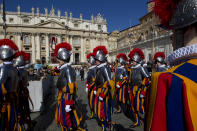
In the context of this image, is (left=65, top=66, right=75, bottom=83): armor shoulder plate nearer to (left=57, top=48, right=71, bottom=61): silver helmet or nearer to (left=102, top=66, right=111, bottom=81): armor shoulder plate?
(left=57, top=48, right=71, bottom=61): silver helmet

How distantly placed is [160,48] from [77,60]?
124ft

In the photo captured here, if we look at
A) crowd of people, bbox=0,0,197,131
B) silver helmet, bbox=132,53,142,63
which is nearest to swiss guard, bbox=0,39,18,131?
crowd of people, bbox=0,0,197,131

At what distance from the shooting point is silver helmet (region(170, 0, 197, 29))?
854 millimetres

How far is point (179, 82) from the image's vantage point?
2.52 feet

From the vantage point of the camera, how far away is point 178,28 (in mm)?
979

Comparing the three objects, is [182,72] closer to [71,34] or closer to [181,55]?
[181,55]

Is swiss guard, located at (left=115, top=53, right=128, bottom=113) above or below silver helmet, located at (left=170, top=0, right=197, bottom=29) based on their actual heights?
below

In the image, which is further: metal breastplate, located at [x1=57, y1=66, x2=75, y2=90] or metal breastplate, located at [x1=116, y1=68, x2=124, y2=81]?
metal breastplate, located at [x1=116, y1=68, x2=124, y2=81]

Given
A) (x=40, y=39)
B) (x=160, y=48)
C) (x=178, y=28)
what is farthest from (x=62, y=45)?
(x=40, y=39)

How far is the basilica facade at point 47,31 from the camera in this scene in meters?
43.9

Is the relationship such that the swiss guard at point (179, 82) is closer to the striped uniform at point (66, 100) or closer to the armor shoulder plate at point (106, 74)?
the striped uniform at point (66, 100)

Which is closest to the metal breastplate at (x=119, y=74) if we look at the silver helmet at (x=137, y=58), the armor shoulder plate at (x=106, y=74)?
the silver helmet at (x=137, y=58)

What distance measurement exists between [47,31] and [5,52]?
48.9 metres

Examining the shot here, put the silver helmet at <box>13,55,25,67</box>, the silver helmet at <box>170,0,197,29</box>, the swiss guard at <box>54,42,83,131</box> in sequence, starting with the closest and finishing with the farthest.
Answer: the silver helmet at <box>170,0,197,29</box> → the swiss guard at <box>54,42,83,131</box> → the silver helmet at <box>13,55,25,67</box>
